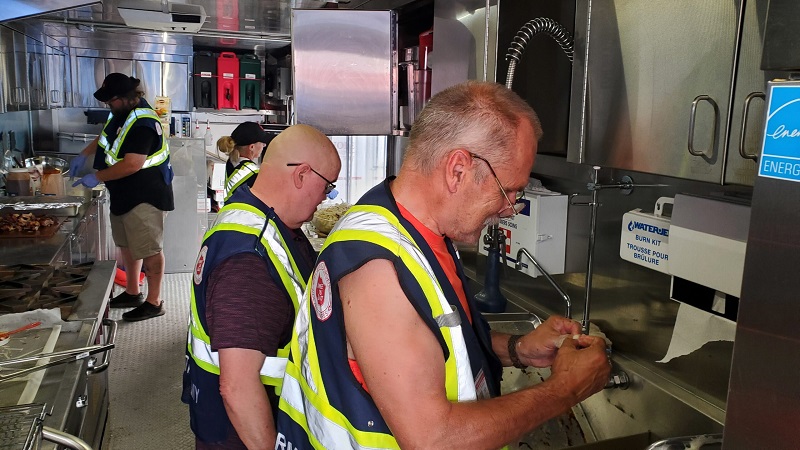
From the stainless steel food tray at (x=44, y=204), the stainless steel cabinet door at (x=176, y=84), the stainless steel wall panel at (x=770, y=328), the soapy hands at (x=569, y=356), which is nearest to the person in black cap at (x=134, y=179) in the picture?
the stainless steel food tray at (x=44, y=204)

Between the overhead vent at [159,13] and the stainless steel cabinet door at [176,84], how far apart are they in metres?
3.13

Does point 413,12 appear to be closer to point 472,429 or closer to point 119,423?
point 472,429

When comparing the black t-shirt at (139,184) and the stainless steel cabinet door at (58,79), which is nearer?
the black t-shirt at (139,184)

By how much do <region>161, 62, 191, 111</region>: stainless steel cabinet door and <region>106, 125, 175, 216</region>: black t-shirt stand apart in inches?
141

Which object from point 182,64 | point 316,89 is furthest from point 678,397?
point 182,64

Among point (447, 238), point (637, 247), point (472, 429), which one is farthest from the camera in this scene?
point (637, 247)

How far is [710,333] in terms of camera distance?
5.73 feet

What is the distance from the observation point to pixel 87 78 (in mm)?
7996

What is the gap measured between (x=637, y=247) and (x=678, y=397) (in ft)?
1.48

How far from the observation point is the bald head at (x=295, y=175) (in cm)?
190

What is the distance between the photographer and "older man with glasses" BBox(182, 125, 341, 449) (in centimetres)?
161

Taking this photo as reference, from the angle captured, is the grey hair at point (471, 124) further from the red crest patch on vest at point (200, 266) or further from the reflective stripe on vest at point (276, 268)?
the red crest patch on vest at point (200, 266)

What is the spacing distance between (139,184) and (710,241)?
4.51 m

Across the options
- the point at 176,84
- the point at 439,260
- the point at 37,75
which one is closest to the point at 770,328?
the point at 439,260
